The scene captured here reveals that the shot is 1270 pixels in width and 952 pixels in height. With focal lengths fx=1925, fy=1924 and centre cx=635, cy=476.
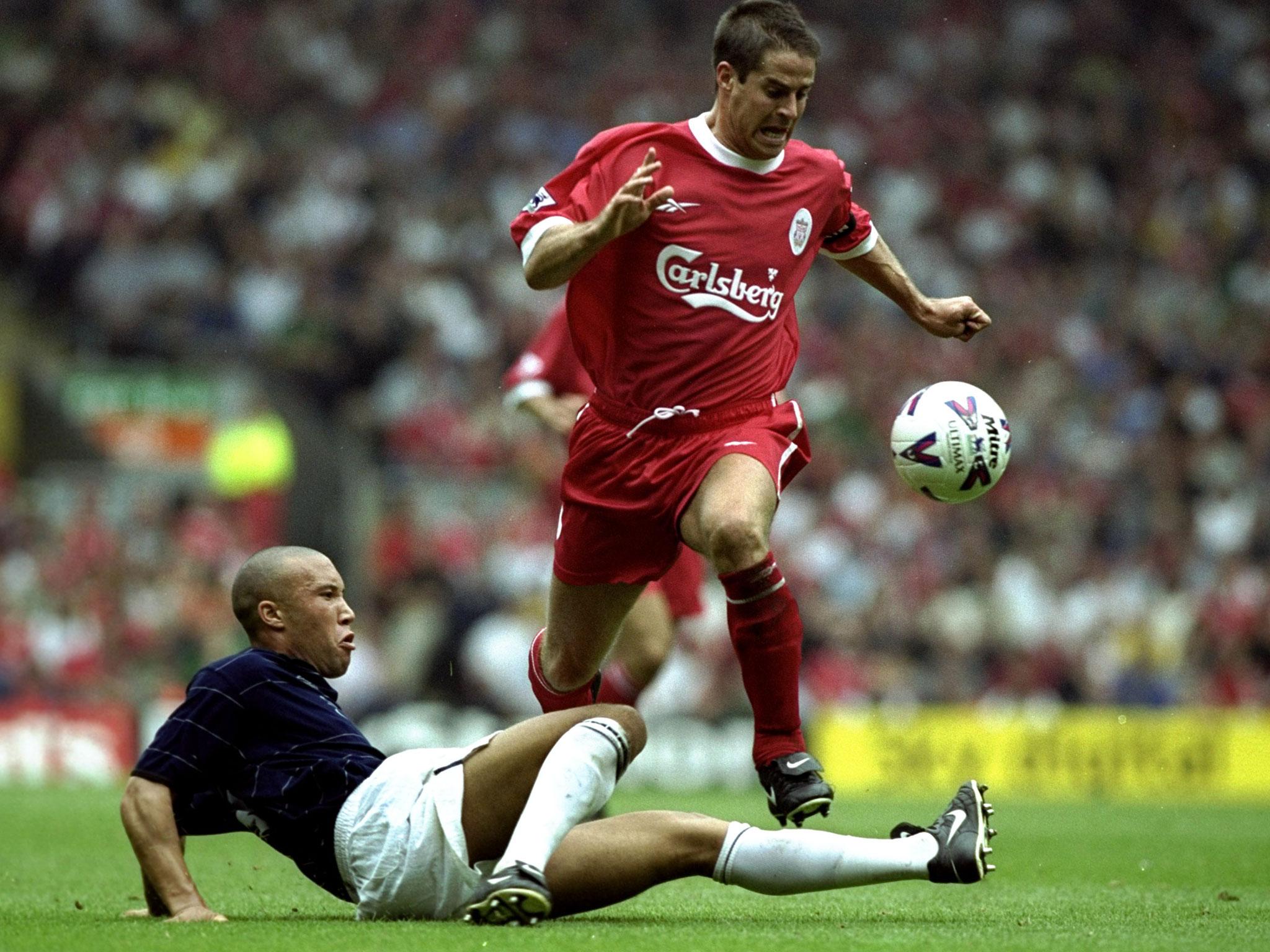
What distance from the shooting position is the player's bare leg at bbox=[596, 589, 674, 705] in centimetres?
874

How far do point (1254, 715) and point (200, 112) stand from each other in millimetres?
11995

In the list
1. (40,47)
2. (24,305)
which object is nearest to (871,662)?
(24,305)

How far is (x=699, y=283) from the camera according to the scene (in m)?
6.30

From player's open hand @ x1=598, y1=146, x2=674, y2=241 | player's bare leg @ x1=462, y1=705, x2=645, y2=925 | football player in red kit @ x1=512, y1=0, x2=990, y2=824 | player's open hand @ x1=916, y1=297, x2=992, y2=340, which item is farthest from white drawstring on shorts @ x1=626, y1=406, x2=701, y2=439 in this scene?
player's bare leg @ x1=462, y1=705, x2=645, y2=925

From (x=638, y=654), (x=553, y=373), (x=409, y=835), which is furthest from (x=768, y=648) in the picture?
(x=553, y=373)

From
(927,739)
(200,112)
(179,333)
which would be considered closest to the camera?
(927,739)

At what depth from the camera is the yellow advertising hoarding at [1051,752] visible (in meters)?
14.4

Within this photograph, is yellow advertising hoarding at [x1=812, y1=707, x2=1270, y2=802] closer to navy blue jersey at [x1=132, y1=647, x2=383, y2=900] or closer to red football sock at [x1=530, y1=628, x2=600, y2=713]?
red football sock at [x1=530, y1=628, x2=600, y2=713]

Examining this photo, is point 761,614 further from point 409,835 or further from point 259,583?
point 259,583

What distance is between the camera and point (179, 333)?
1784 centimetres

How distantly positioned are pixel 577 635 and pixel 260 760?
1.50 m

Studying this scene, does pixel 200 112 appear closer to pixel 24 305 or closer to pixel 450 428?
pixel 24 305

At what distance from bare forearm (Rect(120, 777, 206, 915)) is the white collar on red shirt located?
274cm

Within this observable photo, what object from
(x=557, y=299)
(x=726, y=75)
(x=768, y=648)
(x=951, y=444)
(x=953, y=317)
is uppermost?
(x=557, y=299)
